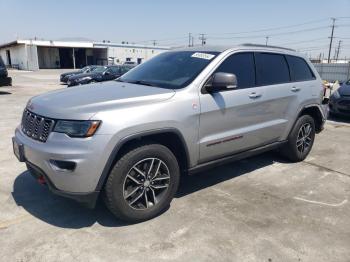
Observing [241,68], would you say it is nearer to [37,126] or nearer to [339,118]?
[37,126]

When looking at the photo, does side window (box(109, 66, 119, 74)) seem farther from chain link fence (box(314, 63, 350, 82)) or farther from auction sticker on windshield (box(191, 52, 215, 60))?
chain link fence (box(314, 63, 350, 82))

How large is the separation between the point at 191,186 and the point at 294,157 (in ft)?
6.40

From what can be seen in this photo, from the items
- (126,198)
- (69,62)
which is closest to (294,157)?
(126,198)

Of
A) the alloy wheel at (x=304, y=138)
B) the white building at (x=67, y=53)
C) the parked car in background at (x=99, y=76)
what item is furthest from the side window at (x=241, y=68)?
the white building at (x=67, y=53)

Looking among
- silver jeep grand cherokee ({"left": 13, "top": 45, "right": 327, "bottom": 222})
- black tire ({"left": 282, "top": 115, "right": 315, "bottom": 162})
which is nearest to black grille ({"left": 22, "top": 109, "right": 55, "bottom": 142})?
silver jeep grand cherokee ({"left": 13, "top": 45, "right": 327, "bottom": 222})

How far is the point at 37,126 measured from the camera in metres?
3.22

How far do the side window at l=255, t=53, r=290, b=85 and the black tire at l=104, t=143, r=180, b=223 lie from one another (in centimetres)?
178

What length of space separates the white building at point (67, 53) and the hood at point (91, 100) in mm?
49883

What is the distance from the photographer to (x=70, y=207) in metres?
3.72

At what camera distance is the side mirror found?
3.56 metres

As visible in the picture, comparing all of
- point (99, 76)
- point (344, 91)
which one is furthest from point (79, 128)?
point (99, 76)

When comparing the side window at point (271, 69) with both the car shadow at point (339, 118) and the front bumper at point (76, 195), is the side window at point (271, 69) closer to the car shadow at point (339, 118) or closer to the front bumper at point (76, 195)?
the front bumper at point (76, 195)

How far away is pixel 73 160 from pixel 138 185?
75 cm

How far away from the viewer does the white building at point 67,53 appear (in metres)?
50.4
